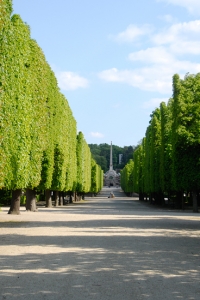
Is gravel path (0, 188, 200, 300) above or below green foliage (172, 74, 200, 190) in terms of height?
below

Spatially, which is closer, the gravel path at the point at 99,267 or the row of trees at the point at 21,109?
the gravel path at the point at 99,267

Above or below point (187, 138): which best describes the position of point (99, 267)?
below

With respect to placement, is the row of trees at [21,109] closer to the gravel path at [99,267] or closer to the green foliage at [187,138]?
the gravel path at [99,267]

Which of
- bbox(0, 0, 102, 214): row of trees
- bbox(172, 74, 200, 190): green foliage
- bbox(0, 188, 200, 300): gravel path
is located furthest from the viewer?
bbox(172, 74, 200, 190): green foliage

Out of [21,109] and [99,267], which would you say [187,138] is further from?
[99,267]

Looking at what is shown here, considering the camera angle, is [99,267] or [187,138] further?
[187,138]

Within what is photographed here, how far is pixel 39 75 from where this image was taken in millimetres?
30328

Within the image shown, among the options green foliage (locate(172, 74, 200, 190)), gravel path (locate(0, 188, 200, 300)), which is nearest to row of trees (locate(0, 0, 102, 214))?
gravel path (locate(0, 188, 200, 300))

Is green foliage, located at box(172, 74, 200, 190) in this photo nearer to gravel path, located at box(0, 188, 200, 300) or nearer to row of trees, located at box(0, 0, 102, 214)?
row of trees, located at box(0, 0, 102, 214)

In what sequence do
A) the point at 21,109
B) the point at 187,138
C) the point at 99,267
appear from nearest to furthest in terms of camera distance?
the point at 99,267 → the point at 21,109 → the point at 187,138

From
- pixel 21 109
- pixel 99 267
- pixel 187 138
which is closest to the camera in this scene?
pixel 99 267

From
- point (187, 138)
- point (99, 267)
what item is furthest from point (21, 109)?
point (187, 138)

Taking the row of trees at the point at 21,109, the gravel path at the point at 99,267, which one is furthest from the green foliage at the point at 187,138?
the gravel path at the point at 99,267

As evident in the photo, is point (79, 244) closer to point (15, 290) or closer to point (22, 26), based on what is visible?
point (15, 290)
